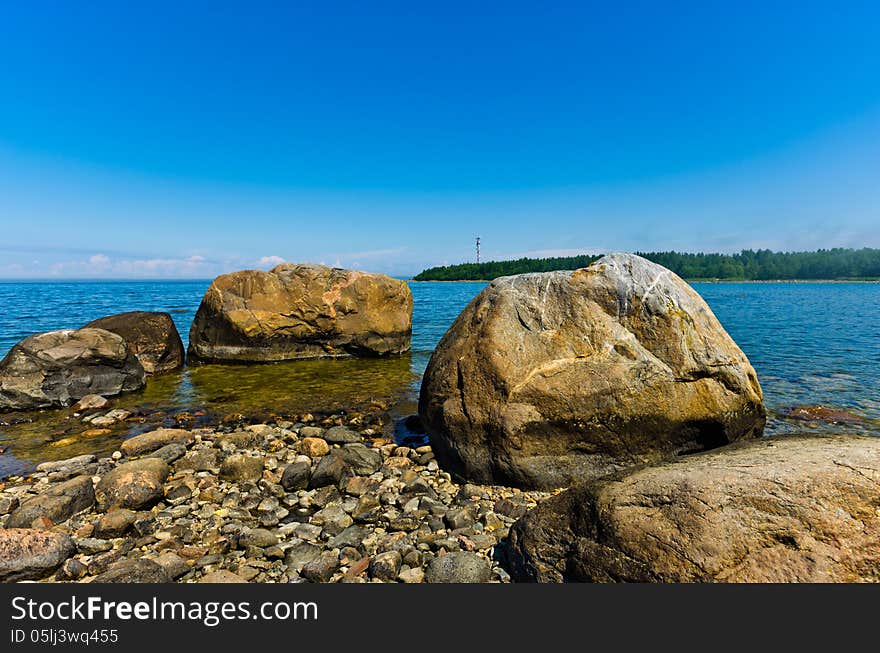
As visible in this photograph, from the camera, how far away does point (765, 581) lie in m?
3.56

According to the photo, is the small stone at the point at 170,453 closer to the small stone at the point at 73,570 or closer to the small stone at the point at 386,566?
the small stone at the point at 73,570

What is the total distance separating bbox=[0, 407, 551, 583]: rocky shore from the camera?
498 cm

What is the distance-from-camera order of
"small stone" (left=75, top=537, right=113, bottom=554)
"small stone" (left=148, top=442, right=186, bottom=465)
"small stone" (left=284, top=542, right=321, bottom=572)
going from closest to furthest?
"small stone" (left=284, top=542, right=321, bottom=572) → "small stone" (left=75, top=537, right=113, bottom=554) → "small stone" (left=148, top=442, right=186, bottom=465)

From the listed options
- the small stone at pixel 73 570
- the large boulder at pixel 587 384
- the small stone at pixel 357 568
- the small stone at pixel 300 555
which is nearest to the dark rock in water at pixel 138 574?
the small stone at pixel 73 570

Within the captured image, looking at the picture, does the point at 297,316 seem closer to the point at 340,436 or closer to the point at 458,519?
the point at 340,436

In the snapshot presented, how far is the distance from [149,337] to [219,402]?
5.55 metres

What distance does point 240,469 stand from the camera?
24.7ft

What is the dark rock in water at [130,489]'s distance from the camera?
6461mm

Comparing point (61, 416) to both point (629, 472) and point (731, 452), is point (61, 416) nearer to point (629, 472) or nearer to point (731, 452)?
point (629, 472)

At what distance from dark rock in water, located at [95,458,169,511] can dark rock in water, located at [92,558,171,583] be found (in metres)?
1.72

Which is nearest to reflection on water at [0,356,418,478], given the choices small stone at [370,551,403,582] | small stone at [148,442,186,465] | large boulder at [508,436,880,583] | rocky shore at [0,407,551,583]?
small stone at [148,442,186,465]

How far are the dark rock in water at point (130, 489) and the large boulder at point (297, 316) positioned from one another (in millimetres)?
11120

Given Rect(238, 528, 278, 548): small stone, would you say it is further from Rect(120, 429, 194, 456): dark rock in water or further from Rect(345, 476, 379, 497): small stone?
Rect(120, 429, 194, 456): dark rock in water

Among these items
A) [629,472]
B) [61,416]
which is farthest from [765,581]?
[61,416]
